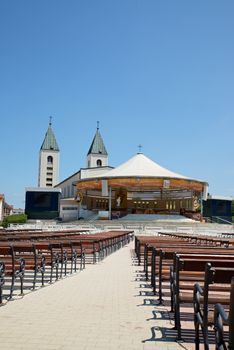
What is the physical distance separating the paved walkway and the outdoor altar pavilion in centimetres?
4770

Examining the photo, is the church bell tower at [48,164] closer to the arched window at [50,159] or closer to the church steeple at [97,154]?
the arched window at [50,159]

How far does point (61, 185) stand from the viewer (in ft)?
362

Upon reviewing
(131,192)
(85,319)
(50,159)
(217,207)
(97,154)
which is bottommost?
(217,207)

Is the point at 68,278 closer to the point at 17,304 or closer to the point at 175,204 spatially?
the point at 17,304

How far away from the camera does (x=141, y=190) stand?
7206 cm

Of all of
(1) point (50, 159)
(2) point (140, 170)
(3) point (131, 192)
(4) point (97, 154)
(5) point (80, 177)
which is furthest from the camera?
(1) point (50, 159)

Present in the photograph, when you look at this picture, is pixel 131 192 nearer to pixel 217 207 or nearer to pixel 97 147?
pixel 217 207

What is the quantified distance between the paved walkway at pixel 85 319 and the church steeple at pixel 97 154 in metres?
100

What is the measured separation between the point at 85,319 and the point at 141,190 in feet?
219

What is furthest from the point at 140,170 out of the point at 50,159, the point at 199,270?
the point at 50,159

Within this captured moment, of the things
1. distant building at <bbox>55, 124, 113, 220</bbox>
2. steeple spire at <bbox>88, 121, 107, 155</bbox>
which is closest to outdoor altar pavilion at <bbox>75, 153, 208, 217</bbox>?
distant building at <bbox>55, 124, 113, 220</bbox>

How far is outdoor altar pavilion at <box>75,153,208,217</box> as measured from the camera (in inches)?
2208

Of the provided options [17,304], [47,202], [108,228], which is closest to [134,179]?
[108,228]

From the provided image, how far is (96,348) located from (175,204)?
68905 millimetres
